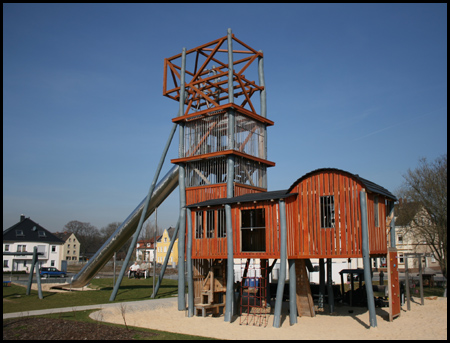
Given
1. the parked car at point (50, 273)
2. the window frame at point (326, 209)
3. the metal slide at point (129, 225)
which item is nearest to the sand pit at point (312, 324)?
the window frame at point (326, 209)

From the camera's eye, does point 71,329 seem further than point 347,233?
No

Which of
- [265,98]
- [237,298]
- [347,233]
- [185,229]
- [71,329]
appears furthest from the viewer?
[265,98]

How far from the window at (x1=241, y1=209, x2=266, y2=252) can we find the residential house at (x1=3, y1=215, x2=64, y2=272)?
188 ft

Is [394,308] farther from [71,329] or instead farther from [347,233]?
[71,329]

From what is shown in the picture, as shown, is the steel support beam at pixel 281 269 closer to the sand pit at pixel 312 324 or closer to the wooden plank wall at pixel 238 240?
the sand pit at pixel 312 324

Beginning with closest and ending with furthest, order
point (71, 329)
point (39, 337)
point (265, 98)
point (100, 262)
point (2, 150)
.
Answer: point (39, 337), point (71, 329), point (2, 150), point (265, 98), point (100, 262)

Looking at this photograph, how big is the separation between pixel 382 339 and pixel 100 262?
75.6ft

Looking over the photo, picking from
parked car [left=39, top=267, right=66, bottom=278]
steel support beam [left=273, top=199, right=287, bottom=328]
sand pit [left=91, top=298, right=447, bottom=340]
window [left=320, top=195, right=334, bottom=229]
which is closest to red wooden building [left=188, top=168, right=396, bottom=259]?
window [left=320, top=195, right=334, bottom=229]

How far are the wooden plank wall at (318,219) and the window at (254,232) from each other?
3997 millimetres

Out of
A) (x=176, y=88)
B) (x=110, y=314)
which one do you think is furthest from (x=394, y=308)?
(x=176, y=88)

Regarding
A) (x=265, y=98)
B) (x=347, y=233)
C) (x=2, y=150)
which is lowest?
(x=347, y=233)

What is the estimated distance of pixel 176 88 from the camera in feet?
95.7

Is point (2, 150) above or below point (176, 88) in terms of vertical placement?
below

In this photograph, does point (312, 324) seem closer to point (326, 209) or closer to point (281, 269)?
point (281, 269)
